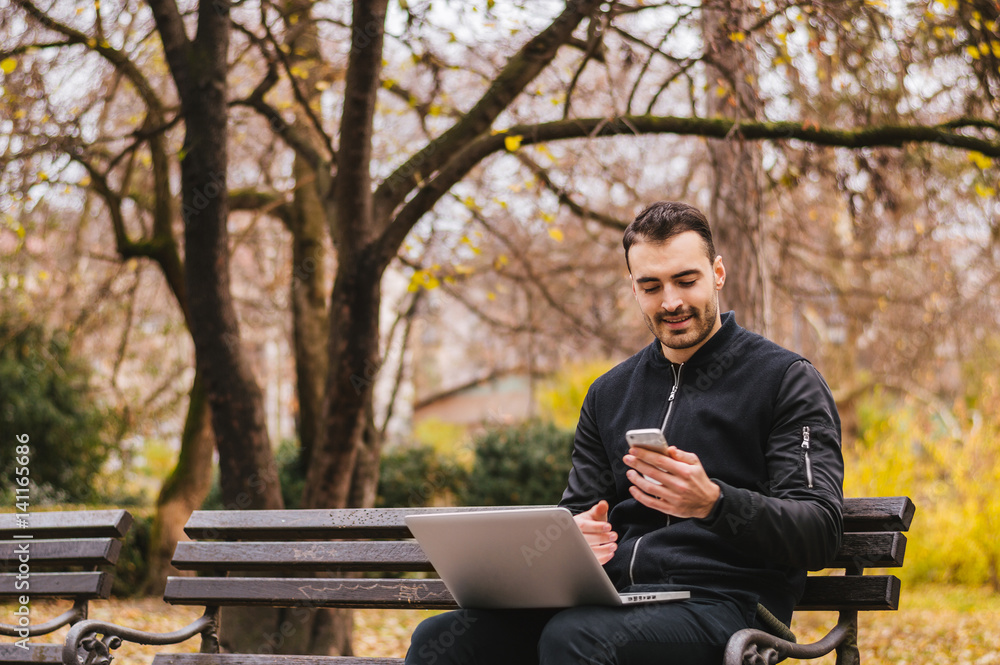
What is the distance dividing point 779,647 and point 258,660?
1800mm

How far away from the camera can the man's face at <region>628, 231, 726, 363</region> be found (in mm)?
2664

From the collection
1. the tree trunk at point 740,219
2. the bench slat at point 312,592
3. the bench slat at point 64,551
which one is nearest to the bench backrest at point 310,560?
the bench slat at point 312,592

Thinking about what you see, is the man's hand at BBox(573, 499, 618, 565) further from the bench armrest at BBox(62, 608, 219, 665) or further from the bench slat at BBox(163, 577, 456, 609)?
the bench armrest at BBox(62, 608, 219, 665)

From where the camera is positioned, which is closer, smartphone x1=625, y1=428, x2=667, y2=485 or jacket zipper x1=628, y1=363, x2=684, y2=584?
smartphone x1=625, y1=428, x2=667, y2=485

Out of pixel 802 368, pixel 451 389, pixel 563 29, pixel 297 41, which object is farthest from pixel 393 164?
pixel 451 389

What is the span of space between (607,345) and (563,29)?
468 centimetres

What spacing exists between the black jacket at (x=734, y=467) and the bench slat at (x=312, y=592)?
63 centimetres

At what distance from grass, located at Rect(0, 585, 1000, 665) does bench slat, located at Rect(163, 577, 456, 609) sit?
359cm

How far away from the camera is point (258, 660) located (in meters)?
3.21

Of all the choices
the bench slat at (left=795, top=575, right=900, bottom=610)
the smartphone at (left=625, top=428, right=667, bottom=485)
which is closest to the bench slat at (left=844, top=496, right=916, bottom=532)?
the bench slat at (left=795, top=575, right=900, bottom=610)

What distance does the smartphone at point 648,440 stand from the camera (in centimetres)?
209

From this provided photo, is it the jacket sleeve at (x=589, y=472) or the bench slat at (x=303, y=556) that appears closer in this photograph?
the jacket sleeve at (x=589, y=472)

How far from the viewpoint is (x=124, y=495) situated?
12.1 metres

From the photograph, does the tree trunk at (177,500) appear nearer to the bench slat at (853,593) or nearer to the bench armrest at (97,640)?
the bench armrest at (97,640)
